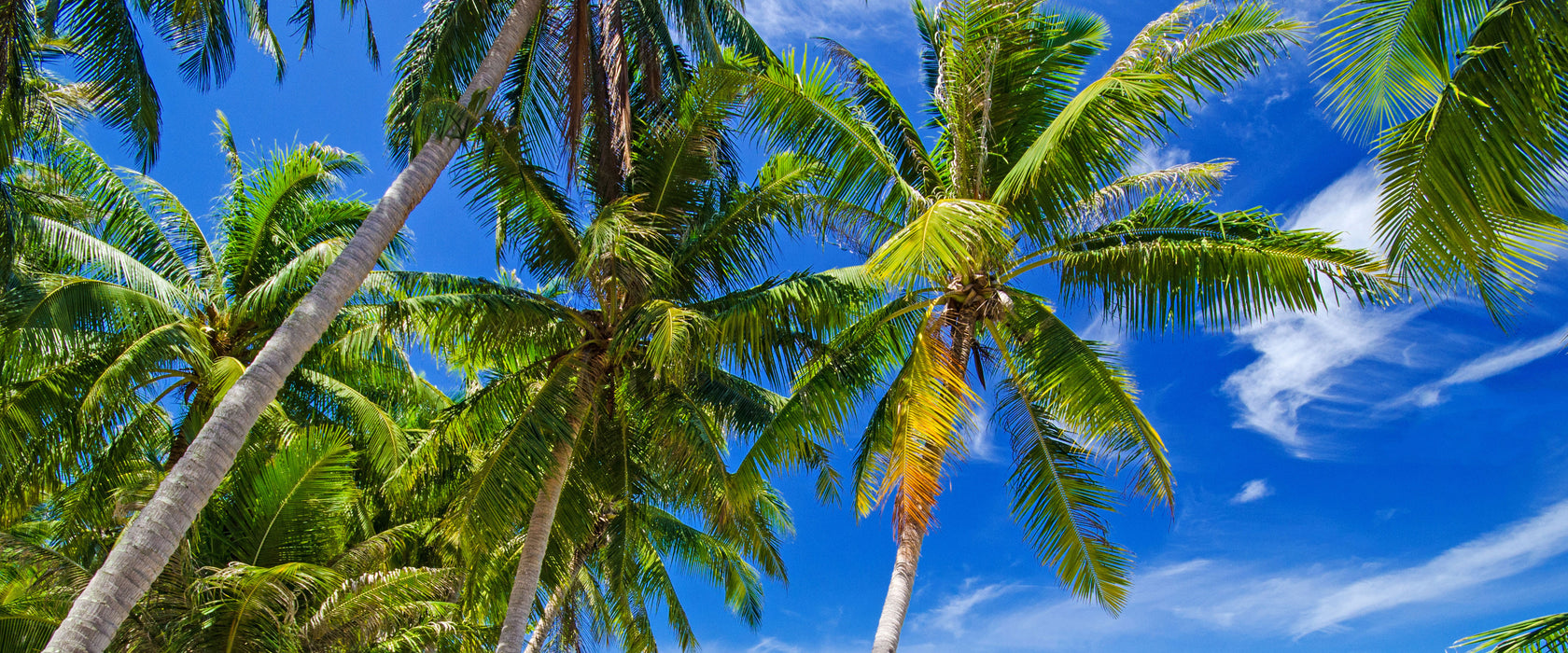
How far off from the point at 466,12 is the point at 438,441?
472 cm

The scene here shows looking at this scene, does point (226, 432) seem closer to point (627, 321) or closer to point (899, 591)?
point (627, 321)

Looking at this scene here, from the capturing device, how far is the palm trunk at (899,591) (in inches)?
317

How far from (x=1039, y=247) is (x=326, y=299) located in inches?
262

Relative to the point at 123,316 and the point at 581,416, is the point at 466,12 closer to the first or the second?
the point at 581,416

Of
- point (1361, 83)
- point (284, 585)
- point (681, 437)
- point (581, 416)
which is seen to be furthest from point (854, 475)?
A: point (1361, 83)

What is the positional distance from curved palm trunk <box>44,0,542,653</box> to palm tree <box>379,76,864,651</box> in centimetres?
192

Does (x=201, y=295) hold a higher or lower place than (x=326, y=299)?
higher

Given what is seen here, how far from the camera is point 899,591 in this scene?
834 cm

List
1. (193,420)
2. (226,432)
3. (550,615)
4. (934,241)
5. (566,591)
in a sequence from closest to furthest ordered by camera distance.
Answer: (226,432)
(934,241)
(193,420)
(566,591)
(550,615)

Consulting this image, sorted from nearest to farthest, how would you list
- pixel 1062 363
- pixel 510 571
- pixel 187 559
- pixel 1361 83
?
1. pixel 1361 83
2. pixel 187 559
3. pixel 1062 363
4. pixel 510 571

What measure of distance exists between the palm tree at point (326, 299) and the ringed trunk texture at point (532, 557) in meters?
3.35

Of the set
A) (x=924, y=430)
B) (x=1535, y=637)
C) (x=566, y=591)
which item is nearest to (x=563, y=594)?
(x=566, y=591)

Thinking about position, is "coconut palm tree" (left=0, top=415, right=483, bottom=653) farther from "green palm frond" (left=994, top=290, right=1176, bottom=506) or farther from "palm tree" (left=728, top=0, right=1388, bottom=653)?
"green palm frond" (left=994, top=290, right=1176, bottom=506)

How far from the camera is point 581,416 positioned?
1020 cm
